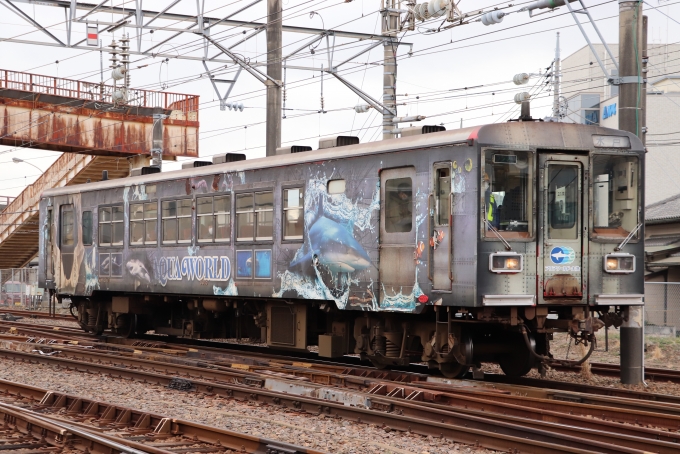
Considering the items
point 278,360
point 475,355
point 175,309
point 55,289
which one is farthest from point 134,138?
point 475,355

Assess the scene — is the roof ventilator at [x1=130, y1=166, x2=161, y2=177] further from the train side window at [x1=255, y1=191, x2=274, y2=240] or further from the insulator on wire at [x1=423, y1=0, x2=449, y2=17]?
the insulator on wire at [x1=423, y1=0, x2=449, y2=17]

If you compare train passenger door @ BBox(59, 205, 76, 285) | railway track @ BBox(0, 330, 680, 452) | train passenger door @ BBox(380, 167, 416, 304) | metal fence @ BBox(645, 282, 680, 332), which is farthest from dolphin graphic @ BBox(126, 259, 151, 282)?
metal fence @ BBox(645, 282, 680, 332)

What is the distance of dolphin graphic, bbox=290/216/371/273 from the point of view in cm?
1377

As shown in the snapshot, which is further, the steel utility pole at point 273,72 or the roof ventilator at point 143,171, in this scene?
the steel utility pole at point 273,72

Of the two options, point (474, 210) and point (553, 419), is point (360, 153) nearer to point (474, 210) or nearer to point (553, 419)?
point (474, 210)

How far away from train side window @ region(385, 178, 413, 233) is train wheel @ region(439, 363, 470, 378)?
6.40 feet

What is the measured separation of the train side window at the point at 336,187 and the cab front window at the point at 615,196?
370 centimetres

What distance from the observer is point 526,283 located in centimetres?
1203

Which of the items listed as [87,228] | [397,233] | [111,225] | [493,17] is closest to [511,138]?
[397,233]

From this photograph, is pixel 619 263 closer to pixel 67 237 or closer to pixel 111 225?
pixel 111 225

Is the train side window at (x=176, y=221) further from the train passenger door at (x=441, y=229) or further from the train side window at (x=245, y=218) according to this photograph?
the train passenger door at (x=441, y=229)

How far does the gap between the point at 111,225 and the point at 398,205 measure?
8.91m

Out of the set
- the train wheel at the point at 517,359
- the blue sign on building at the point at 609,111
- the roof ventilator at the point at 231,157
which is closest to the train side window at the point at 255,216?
the roof ventilator at the point at 231,157

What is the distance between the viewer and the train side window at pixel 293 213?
14.9 metres
